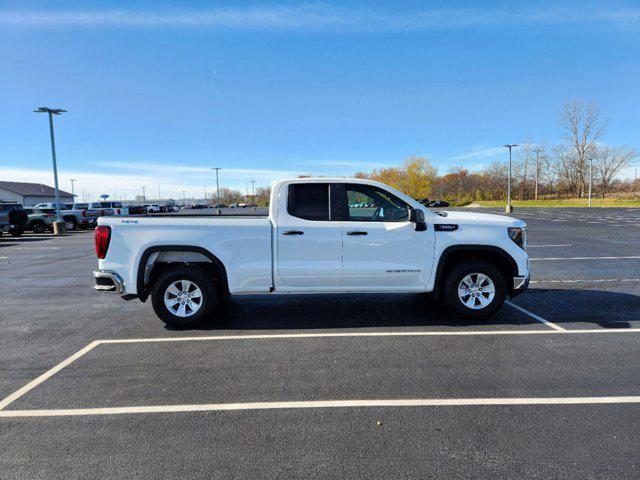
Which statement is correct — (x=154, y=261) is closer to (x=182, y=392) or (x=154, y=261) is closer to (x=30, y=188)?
(x=182, y=392)

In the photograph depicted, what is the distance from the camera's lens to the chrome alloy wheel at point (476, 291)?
5625 millimetres

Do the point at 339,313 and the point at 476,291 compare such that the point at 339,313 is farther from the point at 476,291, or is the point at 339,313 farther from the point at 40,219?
the point at 40,219

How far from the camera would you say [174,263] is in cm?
555

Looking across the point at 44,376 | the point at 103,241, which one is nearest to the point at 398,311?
the point at 103,241

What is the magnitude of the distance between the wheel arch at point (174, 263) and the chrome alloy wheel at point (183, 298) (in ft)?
1.02

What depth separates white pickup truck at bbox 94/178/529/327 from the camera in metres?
5.31

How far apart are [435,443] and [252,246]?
3.32 m

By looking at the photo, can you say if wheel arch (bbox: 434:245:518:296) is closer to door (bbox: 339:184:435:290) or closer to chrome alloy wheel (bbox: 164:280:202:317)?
door (bbox: 339:184:435:290)

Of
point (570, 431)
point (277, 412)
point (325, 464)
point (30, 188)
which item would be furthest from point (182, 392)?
point (30, 188)

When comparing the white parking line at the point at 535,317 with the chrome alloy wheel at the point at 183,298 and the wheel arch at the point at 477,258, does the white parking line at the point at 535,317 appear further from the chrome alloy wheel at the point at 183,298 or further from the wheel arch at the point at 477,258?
the chrome alloy wheel at the point at 183,298

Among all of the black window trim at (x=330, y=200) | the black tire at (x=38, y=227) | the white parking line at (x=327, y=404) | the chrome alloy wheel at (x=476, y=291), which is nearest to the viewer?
the white parking line at (x=327, y=404)

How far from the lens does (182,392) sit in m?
3.67

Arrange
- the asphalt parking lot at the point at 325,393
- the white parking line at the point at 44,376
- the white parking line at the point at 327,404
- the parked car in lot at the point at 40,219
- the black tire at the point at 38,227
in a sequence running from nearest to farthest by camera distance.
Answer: the asphalt parking lot at the point at 325,393 → the white parking line at the point at 327,404 → the white parking line at the point at 44,376 → the parked car in lot at the point at 40,219 → the black tire at the point at 38,227

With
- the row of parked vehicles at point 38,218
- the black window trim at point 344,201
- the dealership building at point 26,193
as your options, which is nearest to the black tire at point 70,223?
the row of parked vehicles at point 38,218
